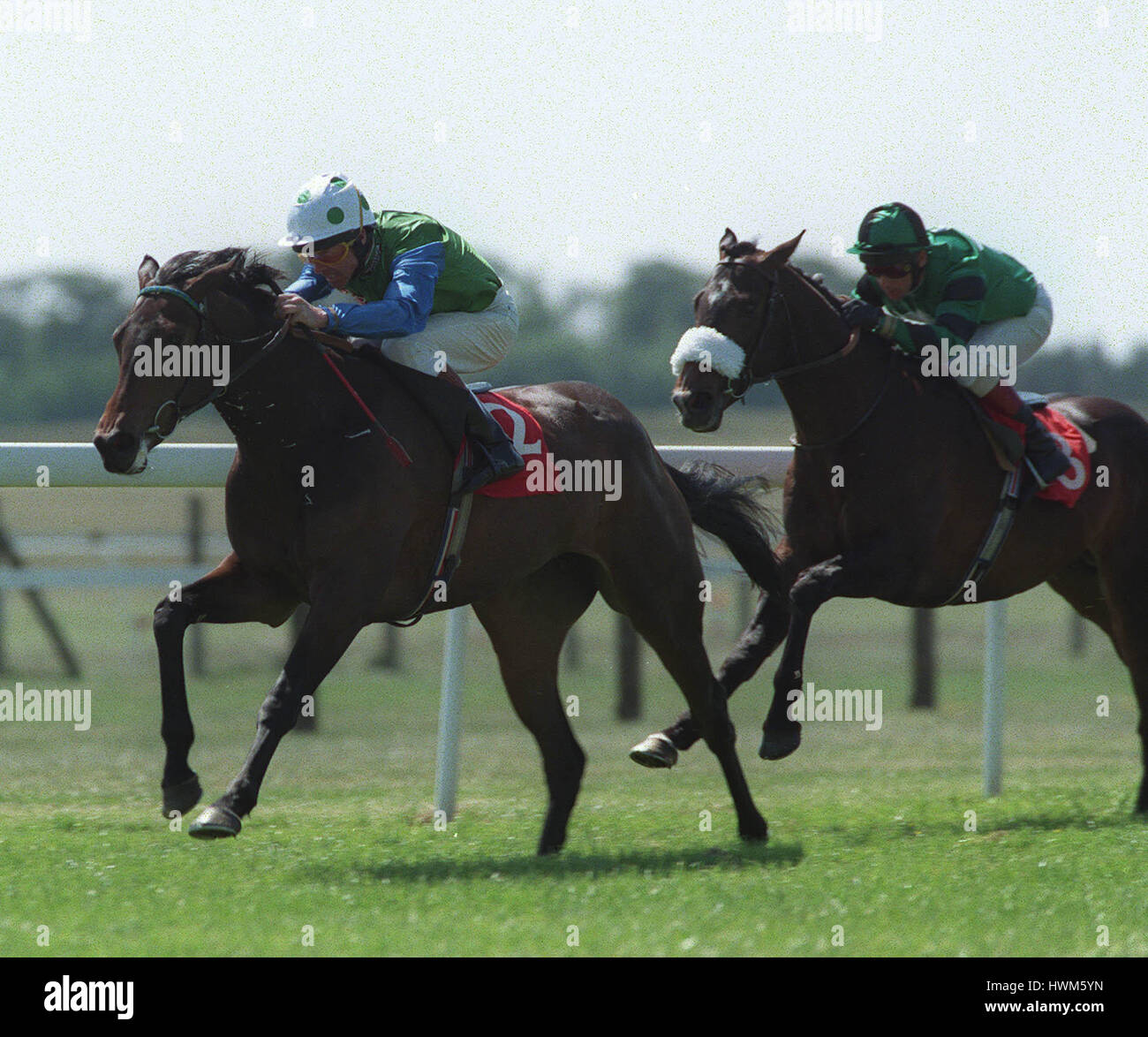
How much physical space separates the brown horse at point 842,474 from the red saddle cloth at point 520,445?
20.8 inches

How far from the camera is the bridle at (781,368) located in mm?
6195

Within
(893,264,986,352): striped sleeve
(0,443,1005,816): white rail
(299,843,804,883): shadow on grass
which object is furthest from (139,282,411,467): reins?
(893,264,986,352): striped sleeve

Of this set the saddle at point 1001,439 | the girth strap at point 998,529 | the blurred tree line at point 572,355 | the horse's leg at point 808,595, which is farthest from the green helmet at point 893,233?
the blurred tree line at point 572,355

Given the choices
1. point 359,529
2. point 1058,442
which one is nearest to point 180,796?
point 359,529

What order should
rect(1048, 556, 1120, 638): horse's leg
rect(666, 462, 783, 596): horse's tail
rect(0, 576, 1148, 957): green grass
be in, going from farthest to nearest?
rect(1048, 556, 1120, 638): horse's leg → rect(666, 462, 783, 596): horse's tail → rect(0, 576, 1148, 957): green grass

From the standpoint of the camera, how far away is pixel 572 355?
51.2 metres

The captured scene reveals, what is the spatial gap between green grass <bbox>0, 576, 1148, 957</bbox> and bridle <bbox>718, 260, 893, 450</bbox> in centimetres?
161

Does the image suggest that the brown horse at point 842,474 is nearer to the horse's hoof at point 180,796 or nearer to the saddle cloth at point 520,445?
the saddle cloth at point 520,445

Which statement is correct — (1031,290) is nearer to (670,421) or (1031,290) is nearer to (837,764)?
(837,764)

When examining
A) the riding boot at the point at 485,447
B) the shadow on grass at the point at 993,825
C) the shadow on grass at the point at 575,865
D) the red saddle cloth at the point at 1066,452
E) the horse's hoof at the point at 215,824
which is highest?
the riding boot at the point at 485,447

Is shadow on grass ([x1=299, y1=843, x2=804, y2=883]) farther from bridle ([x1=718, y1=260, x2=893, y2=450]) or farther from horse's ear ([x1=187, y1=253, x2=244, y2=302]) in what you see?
horse's ear ([x1=187, y1=253, x2=244, y2=302])

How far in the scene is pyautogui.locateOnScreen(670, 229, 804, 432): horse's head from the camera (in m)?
5.97

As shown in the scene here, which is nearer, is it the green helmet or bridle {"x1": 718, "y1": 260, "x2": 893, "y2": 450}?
bridle {"x1": 718, "y1": 260, "x2": 893, "y2": 450}
